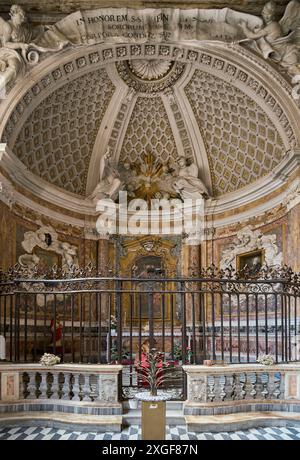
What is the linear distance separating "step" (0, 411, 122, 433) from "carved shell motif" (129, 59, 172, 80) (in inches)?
401

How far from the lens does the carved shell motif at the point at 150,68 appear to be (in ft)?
45.7

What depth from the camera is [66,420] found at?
294 inches

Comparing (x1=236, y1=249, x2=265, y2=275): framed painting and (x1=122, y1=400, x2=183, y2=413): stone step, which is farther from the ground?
(x1=236, y1=249, x2=265, y2=275): framed painting

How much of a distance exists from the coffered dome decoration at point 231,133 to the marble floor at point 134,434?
783 centimetres

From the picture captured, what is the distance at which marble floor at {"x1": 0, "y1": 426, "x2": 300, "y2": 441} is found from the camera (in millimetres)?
7004

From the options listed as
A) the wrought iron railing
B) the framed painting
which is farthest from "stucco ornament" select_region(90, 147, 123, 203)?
the framed painting

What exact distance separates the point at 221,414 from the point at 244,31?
8713 mm

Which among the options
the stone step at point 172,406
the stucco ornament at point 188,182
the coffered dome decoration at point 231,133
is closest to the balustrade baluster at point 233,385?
the stone step at point 172,406

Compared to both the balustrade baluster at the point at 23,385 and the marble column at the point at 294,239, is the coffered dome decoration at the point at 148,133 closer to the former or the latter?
the marble column at the point at 294,239

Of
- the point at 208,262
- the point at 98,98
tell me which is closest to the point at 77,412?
the point at 208,262

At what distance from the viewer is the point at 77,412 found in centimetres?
781

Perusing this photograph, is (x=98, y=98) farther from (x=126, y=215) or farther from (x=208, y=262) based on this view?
(x=208, y=262)

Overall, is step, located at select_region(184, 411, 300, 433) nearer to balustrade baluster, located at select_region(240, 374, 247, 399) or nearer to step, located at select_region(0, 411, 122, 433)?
balustrade baluster, located at select_region(240, 374, 247, 399)

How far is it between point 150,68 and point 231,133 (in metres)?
3.18
